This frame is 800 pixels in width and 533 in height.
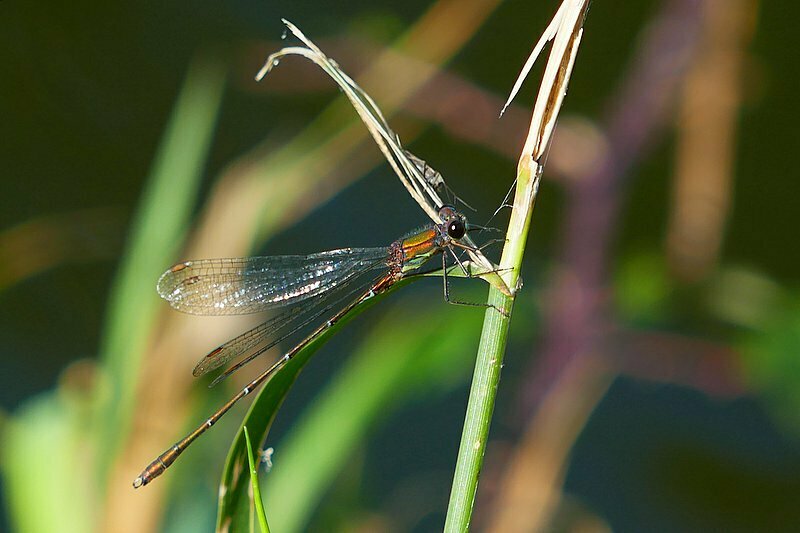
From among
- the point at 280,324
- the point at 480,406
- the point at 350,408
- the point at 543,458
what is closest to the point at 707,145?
the point at 543,458

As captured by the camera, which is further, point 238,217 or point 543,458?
point 543,458

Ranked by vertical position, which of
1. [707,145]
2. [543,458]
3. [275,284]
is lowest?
[543,458]

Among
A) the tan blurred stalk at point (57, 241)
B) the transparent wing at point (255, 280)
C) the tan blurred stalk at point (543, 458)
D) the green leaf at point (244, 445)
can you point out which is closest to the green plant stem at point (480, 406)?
the green leaf at point (244, 445)

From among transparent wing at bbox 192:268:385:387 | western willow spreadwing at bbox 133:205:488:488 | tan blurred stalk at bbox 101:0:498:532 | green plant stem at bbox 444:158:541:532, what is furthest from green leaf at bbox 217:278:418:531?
tan blurred stalk at bbox 101:0:498:532

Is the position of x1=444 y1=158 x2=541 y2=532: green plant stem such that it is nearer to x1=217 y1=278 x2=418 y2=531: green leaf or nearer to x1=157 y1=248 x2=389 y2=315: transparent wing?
x1=217 y1=278 x2=418 y2=531: green leaf

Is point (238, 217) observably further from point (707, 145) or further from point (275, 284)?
point (707, 145)

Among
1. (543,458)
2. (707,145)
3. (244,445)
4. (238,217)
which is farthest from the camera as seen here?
(707,145)

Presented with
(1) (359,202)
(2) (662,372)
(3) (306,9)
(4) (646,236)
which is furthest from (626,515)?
(3) (306,9)
